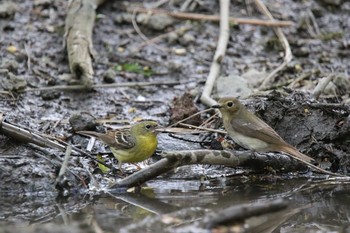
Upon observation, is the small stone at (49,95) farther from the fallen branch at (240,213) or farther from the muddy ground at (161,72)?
the fallen branch at (240,213)

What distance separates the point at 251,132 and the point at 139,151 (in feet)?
4.01

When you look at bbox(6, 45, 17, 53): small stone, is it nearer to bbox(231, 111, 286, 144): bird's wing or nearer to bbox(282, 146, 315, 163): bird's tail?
bbox(231, 111, 286, 144): bird's wing

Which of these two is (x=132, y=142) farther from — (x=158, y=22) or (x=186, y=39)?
(x=158, y=22)

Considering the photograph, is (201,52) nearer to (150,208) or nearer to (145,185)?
(145,185)

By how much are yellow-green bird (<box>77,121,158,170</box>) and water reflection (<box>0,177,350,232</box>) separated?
0.43 metres

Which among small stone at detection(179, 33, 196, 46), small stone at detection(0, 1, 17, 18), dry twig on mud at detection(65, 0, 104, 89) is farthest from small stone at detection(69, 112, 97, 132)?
A: small stone at detection(179, 33, 196, 46)

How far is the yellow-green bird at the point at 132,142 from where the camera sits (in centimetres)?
777

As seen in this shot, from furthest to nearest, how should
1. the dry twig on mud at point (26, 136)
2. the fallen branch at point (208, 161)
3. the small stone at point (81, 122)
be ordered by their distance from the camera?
the small stone at point (81, 122)
the dry twig on mud at point (26, 136)
the fallen branch at point (208, 161)

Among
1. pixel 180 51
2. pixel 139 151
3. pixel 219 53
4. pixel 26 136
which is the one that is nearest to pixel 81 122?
pixel 139 151

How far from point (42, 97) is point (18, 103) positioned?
0.40 m

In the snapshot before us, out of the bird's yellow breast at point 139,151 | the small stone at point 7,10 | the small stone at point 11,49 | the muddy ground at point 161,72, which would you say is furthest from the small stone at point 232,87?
the small stone at point 7,10

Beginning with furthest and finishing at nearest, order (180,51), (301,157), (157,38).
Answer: (157,38), (180,51), (301,157)

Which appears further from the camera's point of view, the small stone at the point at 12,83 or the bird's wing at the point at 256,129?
the small stone at the point at 12,83

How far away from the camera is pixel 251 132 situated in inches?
309
